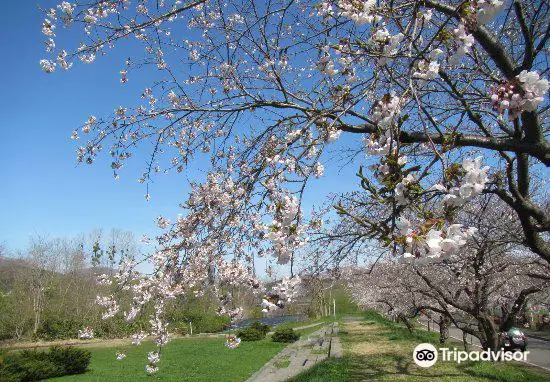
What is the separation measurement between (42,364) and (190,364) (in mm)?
4912

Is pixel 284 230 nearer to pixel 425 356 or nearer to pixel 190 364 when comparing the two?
pixel 425 356

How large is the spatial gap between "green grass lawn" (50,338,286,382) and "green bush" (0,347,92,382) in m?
0.45

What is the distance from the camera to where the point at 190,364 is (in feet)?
50.3

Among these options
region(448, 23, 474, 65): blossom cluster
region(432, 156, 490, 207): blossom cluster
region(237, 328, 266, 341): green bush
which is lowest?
region(237, 328, 266, 341): green bush

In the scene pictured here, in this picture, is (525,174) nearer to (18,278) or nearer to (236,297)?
(236,297)

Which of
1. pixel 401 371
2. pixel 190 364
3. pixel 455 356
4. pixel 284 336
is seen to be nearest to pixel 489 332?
pixel 401 371

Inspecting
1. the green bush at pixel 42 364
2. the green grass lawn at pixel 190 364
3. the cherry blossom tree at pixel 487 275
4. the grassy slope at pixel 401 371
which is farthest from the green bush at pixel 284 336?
the green bush at pixel 42 364

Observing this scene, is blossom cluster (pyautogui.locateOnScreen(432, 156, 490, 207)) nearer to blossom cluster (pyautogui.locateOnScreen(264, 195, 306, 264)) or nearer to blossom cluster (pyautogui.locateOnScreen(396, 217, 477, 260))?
blossom cluster (pyautogui.locateOnScreen(396, 217, 477, 260))

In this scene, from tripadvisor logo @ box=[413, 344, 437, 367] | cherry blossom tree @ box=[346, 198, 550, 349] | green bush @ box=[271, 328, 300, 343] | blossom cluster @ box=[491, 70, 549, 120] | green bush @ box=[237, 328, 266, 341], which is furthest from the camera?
green bush @ box=[237, 328, 266, 341]

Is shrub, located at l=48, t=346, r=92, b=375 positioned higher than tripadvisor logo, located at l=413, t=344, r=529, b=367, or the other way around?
tripadvisor logo, located at l=413, t=344, r=529, b=367

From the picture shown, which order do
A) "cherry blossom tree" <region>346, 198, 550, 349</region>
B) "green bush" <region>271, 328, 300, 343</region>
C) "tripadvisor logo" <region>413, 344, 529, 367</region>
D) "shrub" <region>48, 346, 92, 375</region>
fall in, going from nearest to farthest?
"cherry blossom tree" <region>346, 198, 550, 349</region>
"tripadvisor logo" <region>413, 344, 529, 367</region>
"shrub" <region>48, 346, 92, 375</region>
"green bush" <region>271, 328, 300, 343</region>

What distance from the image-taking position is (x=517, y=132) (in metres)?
3.79

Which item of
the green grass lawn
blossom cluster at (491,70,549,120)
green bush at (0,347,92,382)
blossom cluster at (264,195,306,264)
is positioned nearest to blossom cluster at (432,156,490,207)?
blossom cluster at (491,70,549,120)

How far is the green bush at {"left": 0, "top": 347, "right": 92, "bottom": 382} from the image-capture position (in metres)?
12.1
